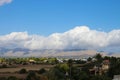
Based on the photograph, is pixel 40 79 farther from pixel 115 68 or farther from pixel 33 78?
pixel 115 68

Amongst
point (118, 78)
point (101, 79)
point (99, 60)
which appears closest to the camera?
point (118, 78)

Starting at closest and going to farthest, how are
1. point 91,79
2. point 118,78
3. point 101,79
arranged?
1. point 118,78
2. point 101,79
3. point 91,79

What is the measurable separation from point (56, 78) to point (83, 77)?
7212 millimetres

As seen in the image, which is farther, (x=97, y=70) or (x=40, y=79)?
(x=97, y=70)

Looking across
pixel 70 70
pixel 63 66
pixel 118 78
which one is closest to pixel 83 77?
pixel 70 70

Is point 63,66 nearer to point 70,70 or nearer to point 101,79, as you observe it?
point 70,70

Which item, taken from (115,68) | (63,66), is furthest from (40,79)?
(63,66)

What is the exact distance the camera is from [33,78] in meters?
83.1

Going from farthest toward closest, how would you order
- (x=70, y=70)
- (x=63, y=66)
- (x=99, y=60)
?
(x=99, y=60) < (x=63, y=66) < (x=70, y=70)

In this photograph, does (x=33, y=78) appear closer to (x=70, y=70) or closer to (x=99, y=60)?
(x=70, y=70)

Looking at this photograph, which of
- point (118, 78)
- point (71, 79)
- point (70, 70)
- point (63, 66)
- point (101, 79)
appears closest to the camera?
point (118, 78)

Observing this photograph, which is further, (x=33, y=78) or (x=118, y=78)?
A: (x=33, y=78)

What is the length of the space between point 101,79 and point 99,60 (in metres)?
52.1

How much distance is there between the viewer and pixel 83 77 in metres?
89.9
